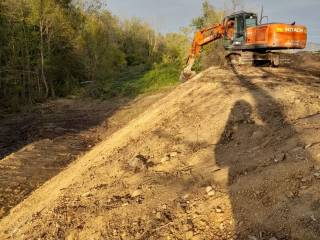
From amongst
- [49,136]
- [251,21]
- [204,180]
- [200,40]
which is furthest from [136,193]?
[200,40]

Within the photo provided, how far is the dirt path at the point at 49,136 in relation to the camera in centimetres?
1185

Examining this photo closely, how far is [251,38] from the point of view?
1700 cm

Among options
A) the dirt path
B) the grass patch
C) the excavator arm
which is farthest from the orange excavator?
the grass patch

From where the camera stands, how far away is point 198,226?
5.86 m

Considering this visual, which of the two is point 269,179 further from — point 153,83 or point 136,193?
point 153,83

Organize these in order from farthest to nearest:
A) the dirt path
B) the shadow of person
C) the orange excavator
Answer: the orange excavator, the dirt path, the shadow of person

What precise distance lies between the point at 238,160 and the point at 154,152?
8.50 feet

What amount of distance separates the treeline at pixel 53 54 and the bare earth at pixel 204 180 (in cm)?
1828

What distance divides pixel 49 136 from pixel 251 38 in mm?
9512

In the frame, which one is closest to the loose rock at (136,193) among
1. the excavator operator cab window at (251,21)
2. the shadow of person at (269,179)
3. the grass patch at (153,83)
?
the shadow of person at (269,179)

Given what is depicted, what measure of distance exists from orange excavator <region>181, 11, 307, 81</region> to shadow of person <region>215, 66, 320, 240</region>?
7.27 m

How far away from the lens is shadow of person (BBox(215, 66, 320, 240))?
17.4 ft

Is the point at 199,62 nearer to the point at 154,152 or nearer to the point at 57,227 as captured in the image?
the point at 154,152

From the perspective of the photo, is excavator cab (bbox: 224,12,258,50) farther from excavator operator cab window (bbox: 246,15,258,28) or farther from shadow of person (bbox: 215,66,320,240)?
shadow of person (bbox: 215,66,320,240)
